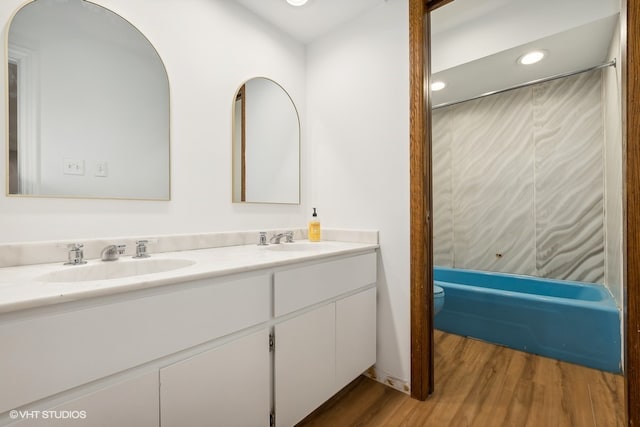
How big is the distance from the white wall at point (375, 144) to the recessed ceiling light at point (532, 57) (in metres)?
1.04

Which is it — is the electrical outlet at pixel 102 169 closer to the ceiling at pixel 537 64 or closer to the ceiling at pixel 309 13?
the ceiling at pixel 309 13

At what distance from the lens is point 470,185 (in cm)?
Result: 291

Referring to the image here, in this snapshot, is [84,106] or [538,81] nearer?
[84,106]

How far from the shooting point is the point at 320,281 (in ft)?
4.22

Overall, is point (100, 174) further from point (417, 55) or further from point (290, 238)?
point (417, 55)

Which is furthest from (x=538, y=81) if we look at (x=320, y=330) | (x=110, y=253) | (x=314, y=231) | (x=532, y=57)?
(x=110, y=253)

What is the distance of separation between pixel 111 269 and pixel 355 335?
1168 millimetres

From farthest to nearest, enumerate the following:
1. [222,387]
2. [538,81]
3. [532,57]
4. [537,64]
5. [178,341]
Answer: [538,81] < [537,64] < [532,57] < [222,387] < [178,341]

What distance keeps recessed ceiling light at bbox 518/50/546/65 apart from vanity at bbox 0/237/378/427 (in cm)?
195

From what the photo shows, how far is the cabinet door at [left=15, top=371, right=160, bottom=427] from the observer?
0.63 meters

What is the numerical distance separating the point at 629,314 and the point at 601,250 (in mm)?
1734

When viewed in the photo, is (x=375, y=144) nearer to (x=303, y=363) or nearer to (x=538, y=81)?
(x=303, y=363)

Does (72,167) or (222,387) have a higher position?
(72,167)

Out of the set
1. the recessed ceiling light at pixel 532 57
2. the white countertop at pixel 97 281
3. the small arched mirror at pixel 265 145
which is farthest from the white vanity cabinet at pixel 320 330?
the recessed ceiling light at pixel 532 57
